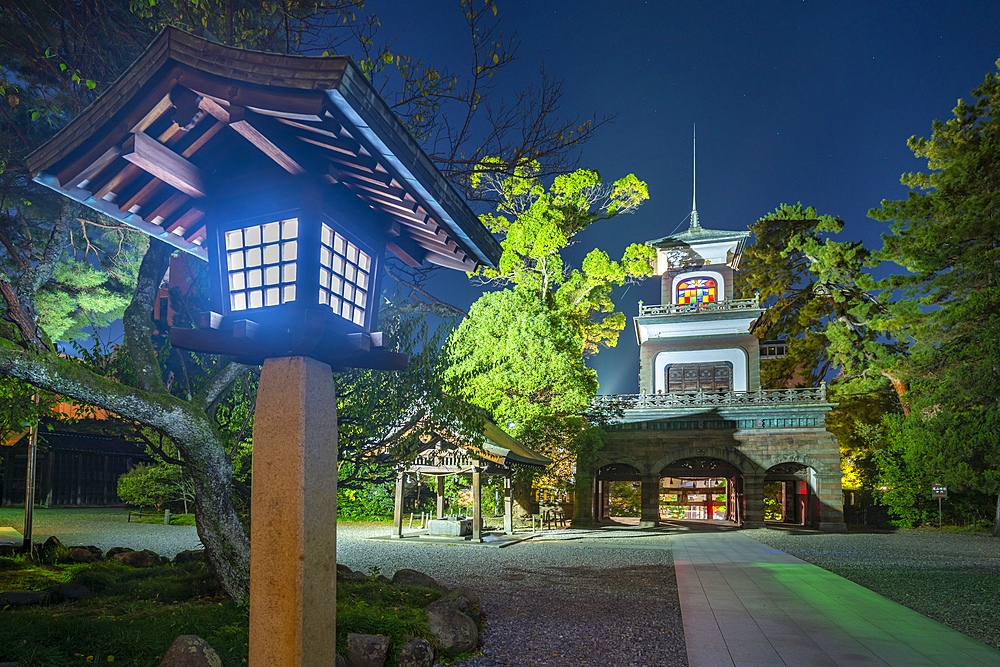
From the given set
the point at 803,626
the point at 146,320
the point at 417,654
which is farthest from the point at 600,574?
the point at 146,320

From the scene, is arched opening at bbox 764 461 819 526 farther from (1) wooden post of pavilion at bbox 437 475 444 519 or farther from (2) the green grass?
(2) the green grass

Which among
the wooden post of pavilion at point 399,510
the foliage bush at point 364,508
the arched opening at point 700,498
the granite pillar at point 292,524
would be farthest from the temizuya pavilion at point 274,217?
the arched opening at point 700,498

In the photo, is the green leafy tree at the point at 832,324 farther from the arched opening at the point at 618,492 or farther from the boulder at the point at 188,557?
the boulder at the point at 188,557

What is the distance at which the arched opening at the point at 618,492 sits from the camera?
28.0m

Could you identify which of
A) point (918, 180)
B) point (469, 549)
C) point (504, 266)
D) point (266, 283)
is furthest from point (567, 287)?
point (266, 283)

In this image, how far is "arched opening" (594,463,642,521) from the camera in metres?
28.0

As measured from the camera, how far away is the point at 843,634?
7270 mm

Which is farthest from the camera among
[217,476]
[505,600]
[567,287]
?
[567,287]

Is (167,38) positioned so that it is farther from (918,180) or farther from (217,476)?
(918,180)

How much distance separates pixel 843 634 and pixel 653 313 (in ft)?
80.5

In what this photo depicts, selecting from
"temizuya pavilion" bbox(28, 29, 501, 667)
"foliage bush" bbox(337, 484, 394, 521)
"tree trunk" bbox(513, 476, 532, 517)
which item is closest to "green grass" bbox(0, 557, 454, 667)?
"temizuya pavilion" bbox(28, 29, 501, 667)

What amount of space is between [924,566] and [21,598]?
1672cm

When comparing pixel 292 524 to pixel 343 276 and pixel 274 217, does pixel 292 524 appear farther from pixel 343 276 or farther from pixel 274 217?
pixel 274 217

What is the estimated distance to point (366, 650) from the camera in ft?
17.9
